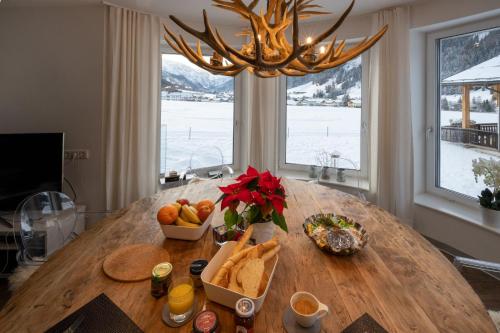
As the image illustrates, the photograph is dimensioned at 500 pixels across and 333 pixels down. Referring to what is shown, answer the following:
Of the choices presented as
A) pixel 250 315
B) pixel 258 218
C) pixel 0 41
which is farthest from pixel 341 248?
pixel 0 41

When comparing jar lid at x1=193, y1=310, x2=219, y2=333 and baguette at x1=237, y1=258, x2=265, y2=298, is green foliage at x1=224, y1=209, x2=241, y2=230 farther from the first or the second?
jar lid at x1=193, y1=310, x2=219, y2=333

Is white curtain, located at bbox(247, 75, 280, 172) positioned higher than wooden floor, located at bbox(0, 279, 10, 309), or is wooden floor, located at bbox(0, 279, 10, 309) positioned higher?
white curtain, located at bbox(247, 75, 280, 172)

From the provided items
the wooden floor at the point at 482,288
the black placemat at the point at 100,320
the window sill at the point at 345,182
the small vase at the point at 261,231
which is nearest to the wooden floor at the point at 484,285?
the wooden floor at the point at 482,288

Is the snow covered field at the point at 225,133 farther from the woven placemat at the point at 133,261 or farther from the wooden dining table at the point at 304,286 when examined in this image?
the woven placemat at the point at 133,261

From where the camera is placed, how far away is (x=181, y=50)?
1421 millimetres

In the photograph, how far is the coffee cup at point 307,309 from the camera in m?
0.68

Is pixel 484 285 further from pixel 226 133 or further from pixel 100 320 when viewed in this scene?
pixel 226 133

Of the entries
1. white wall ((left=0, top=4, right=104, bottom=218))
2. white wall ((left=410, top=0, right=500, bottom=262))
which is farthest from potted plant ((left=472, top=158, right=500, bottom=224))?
white wall ((left=0, top=4, right=104, bottom=218))

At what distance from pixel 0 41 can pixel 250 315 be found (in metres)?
3.34

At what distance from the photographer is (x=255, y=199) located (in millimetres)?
961

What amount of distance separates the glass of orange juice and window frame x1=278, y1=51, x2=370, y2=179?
257 cm

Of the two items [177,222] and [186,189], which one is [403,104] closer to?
[186,189]

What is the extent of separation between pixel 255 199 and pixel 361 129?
248 centimetres

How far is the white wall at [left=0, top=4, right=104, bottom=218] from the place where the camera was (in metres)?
2.46
